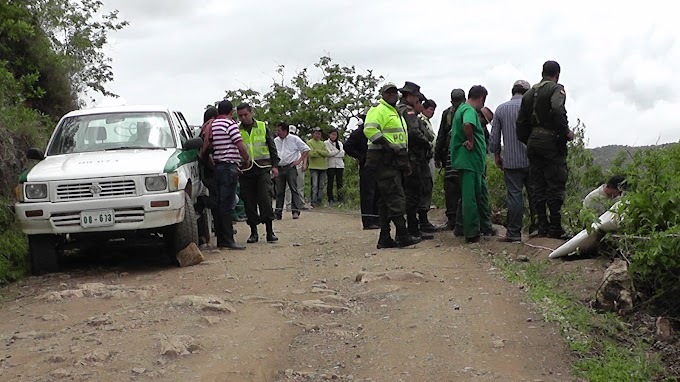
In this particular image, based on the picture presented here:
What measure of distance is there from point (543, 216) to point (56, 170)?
18.1 ft

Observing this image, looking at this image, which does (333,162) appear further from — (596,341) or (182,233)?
(596,341)

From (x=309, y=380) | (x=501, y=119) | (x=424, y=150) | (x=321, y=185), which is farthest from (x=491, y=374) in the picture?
(x=321, y=185)

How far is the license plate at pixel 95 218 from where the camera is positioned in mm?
9539

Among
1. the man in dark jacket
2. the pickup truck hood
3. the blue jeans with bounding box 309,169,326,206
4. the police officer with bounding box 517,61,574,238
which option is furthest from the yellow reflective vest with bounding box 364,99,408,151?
the blue jeans with bounding box 309,169,326,206

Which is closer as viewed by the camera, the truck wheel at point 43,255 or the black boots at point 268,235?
the truck wheel at point 43,255

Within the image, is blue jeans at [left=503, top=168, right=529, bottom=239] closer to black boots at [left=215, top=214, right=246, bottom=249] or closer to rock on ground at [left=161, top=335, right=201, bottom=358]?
black boots at [left=215, top=214, right=246, bottom=249]

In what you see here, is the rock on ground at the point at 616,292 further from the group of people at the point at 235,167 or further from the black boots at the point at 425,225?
the group of people at the point at 235,167

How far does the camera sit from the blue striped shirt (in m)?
10.6

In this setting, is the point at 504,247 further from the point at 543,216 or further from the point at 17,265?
the point at 17,265

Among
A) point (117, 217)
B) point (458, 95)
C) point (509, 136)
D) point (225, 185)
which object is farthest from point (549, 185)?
point (117, 217)

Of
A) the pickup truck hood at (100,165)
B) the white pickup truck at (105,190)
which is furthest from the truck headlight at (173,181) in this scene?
the pickup truck hood at (100,165)

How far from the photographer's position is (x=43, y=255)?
32.7 feet

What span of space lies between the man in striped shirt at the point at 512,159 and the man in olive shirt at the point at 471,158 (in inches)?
8.0

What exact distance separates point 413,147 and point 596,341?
569 cm
